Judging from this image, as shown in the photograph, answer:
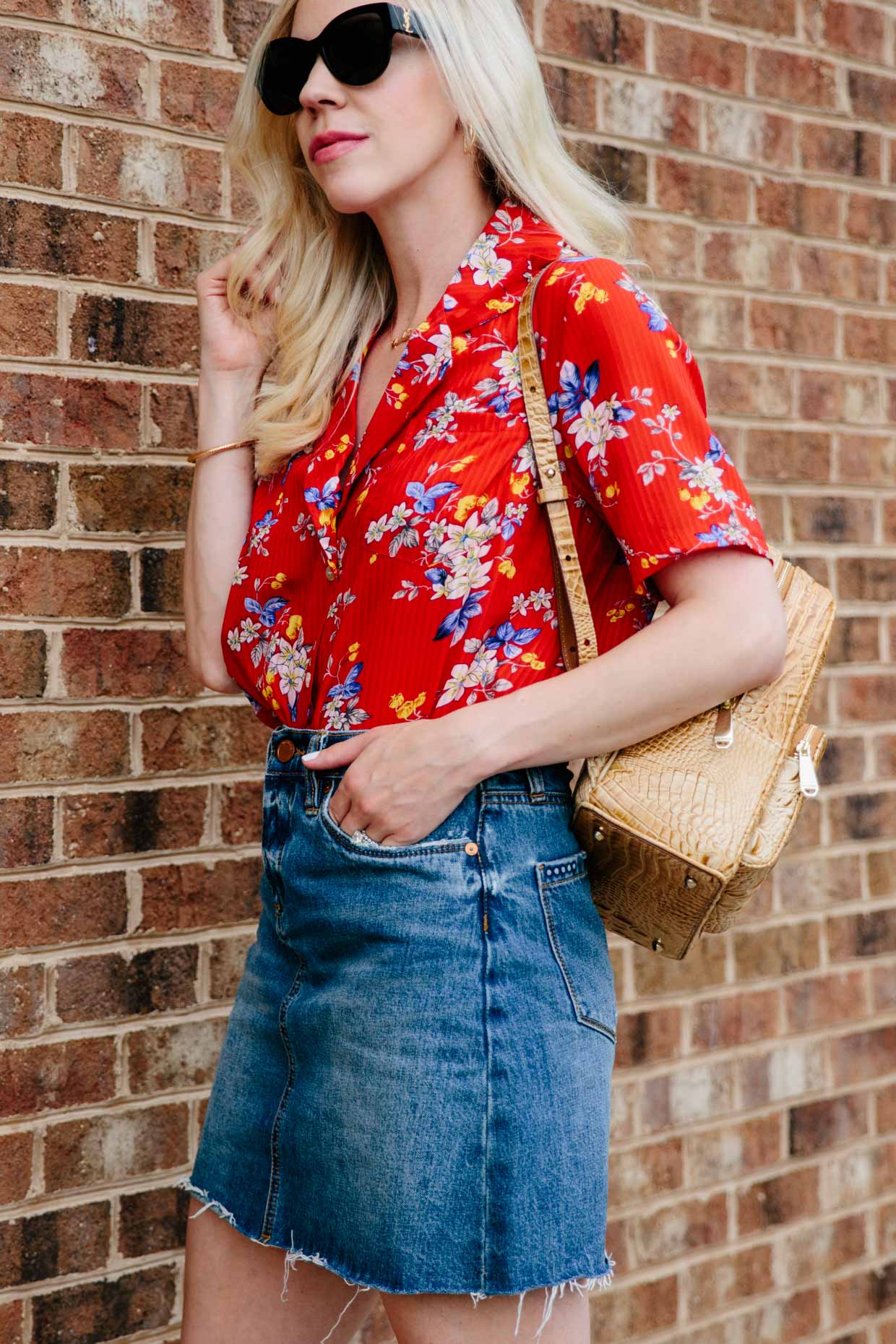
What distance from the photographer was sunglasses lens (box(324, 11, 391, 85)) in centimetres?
165

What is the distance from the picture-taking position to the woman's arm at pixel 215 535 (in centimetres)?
192

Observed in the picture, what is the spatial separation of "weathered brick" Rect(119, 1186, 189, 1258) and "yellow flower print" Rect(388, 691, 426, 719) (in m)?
1.17

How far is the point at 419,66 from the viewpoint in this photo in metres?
1.68

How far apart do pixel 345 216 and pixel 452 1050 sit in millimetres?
1181

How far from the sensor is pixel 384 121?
1686 mm

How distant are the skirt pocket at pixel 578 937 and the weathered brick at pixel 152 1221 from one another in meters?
1.07

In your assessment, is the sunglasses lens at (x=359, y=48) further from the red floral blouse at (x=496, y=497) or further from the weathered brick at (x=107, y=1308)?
the weathered brick at (x=107, y=1308)

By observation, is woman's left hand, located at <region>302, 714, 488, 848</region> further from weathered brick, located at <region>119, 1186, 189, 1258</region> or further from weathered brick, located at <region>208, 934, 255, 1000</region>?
weathered brick, located at <region>119, 1186, 189, 1258</region>

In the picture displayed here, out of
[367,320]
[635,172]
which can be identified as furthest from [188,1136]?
[635,172]

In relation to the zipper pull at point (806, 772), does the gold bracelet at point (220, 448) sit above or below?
above

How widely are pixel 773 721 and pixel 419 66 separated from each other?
903 mm

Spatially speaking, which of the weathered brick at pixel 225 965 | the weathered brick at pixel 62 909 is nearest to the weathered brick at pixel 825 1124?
the weathered brick at pixel 225 965

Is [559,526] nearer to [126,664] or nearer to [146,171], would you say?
[126,664]

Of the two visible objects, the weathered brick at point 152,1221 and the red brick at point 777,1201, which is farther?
the red brick at point 777,1201
